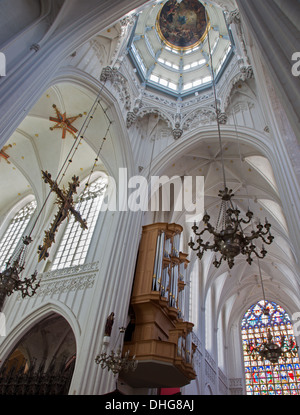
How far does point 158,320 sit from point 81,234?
6.01 metres

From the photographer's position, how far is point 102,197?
15.6 metres

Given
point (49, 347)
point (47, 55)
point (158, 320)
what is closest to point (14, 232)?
point (49, 347)

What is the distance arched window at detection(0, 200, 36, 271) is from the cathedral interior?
11 centimetres

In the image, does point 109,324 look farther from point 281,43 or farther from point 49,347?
point 281,43

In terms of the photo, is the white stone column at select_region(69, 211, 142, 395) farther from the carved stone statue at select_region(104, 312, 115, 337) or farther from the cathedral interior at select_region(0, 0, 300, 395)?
the carved stone statue at select_region(104, 312, 115, 337)

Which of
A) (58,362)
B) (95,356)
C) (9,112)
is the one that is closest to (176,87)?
(9,112)

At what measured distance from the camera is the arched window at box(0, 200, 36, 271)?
15509 millimetres

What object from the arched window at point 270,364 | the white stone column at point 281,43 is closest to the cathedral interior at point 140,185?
the white stone column at point 281,43

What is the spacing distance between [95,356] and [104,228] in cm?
589

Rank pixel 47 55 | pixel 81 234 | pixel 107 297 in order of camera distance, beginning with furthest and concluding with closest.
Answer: pixel 81 234, pixel 107 297, pixel 47 55

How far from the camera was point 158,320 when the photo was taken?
10367 millimetres

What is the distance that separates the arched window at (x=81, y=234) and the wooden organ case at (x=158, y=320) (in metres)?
3.22

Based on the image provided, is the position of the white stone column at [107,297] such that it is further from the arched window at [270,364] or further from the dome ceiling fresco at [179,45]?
the arched window at [270,364]
